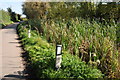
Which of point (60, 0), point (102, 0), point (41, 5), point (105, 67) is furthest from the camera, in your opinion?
point (41, 5)

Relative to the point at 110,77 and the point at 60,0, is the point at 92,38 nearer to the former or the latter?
the point at 110,77

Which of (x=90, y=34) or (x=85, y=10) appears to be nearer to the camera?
(x=90, y=34)

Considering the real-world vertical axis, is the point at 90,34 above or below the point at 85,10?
below

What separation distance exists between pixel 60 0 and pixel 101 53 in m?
13.7

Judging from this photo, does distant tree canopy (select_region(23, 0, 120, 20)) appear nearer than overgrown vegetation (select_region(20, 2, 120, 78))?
No

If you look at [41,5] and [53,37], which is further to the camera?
[41,5]

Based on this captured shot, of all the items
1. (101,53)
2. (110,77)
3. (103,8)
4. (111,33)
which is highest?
(103,8)

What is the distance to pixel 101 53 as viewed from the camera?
6156mm

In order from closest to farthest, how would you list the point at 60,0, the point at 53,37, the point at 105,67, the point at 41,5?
the point at 105,67, the point at 53,37, the point at 60,0, the point at 41,5

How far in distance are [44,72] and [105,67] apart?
159cm

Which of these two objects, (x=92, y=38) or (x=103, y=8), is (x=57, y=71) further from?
(x=103, y=8)

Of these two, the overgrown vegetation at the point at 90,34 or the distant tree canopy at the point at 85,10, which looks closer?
the overgrown vegetation at the point at 90,34

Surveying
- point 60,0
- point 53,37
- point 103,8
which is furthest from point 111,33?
point 60,0

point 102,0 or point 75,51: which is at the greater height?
point 102,0
